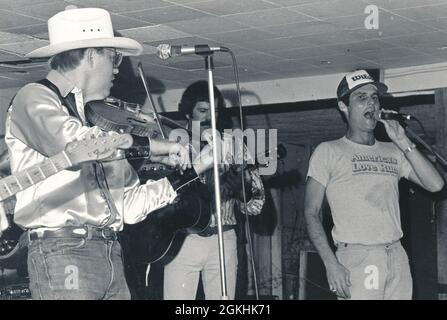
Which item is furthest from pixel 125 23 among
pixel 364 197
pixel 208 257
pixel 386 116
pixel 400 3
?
pixel 364 197

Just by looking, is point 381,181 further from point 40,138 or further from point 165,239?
point 40,138

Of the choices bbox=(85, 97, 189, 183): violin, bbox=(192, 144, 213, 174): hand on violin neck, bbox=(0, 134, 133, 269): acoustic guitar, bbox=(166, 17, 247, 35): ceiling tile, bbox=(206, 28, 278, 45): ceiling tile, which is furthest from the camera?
bbox=(206, 28, 278, 45): ceiling tile

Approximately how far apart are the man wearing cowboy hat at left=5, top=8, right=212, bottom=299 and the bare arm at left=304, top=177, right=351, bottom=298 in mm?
1418

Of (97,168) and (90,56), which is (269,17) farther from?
(97,168)

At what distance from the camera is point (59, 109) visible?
315 cm

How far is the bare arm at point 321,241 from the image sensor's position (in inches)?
175

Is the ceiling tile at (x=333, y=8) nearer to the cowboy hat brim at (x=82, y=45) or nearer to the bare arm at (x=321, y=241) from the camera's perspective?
the bare arm at (x=321, y=241)

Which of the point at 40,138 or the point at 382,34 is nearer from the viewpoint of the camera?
the point at 40,138

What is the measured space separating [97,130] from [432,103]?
562 cm

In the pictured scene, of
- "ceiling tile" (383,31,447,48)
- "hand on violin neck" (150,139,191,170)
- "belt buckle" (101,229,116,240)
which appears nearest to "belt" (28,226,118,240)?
"belt buckle" (101,229,116,240)

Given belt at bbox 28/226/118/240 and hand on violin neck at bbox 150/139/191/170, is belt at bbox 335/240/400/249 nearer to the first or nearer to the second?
hand on violin neck at bbox 150/139/191/170

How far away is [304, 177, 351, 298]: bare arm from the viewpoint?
14.6 feet
